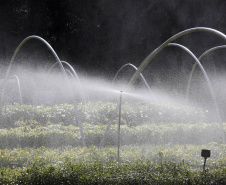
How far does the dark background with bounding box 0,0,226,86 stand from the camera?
900 inches

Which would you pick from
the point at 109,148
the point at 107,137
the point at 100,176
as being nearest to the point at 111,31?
the point at 107,137

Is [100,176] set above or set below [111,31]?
below

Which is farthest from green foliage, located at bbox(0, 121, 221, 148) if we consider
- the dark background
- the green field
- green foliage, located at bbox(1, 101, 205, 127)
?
the dark background

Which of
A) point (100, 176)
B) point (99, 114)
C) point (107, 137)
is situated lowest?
point (100, 176)

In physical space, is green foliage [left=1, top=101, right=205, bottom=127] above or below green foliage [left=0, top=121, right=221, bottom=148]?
above

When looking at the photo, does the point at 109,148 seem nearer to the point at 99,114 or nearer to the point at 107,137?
the point at 107,137

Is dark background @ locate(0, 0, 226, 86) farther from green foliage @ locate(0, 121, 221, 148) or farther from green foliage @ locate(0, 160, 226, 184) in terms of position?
green foliage @ locate(0, 160, 226, 184)

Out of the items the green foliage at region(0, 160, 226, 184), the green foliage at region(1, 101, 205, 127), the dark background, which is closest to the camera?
the green foliage at region(0, 160, 226, 184)

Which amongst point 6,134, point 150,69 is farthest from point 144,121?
point 150,69

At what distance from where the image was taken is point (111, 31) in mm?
24422

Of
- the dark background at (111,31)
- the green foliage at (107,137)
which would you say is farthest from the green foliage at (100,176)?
the dark background at (111,31)

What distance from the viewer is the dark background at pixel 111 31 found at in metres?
22.9

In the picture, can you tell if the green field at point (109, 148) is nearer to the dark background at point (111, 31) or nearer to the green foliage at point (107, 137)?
the green foliage at point (107, 137)

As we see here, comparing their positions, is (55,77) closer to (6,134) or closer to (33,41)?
(33,41)
